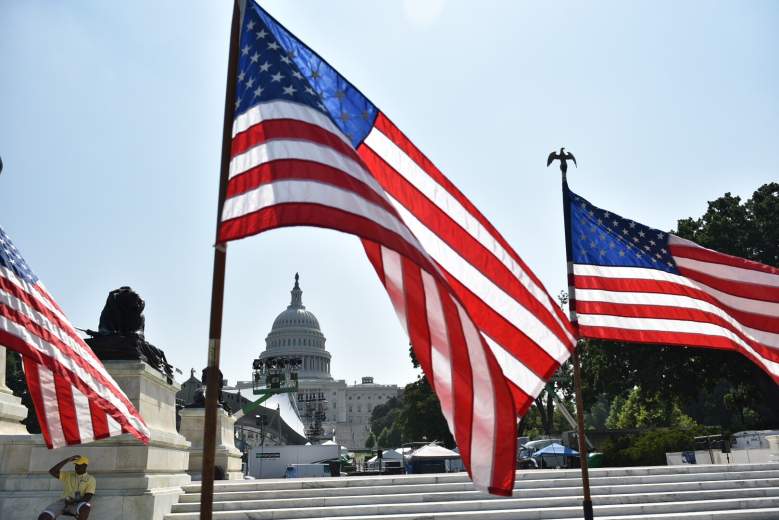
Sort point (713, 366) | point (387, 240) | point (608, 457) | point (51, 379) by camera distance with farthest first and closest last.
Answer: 1. point (713, 366)
2. point (608, 457)
3. point (51, 379)
4. point (387, 240)

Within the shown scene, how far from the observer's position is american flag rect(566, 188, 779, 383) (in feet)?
31.4

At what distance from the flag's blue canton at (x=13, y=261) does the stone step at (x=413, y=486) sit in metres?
5.91

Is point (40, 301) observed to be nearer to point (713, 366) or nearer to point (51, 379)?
point (51, 379)

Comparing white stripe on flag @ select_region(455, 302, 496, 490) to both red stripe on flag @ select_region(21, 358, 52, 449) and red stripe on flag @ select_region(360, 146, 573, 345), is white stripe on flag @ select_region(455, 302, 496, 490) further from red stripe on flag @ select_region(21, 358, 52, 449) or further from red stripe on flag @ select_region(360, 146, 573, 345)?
red stripe on flag @ select_region(21, 358, 52, 449)

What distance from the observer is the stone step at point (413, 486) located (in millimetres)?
12961

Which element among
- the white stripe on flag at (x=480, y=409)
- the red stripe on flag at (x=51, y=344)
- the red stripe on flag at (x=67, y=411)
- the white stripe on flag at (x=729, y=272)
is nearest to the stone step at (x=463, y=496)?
the red stripe on flag at (x=67, y=411)

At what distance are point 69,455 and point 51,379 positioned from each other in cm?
254

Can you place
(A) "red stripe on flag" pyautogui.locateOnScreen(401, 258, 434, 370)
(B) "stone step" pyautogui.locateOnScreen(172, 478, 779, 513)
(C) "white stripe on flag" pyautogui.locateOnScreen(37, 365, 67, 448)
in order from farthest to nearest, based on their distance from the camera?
1. (B) "stone step" pyautogui.locateOnScreen(172, 478, 779, 513)
2. (C) "white stripe on flag" pyautogui.locateOnScreen(37, 365, 67, 448)
3. (A) "red stripe on flag" pyautogui.locateOnScreen(401, 258, 434, 370)

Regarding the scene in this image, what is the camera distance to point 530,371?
7688 mm

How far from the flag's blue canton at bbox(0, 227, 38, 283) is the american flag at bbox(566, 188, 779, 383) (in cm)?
723

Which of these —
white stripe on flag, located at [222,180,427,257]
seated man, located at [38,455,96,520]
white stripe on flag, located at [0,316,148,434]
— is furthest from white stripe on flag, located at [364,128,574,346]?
seated man, located at [38,455,96,520]

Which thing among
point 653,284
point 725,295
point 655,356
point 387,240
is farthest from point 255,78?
point 655,356

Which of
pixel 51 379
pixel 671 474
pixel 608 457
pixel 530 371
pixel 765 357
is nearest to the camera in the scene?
pixel 530 371

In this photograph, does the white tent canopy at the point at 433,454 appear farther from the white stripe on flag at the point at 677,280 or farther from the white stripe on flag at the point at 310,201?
the white stripe on flag at the point at 310,201
